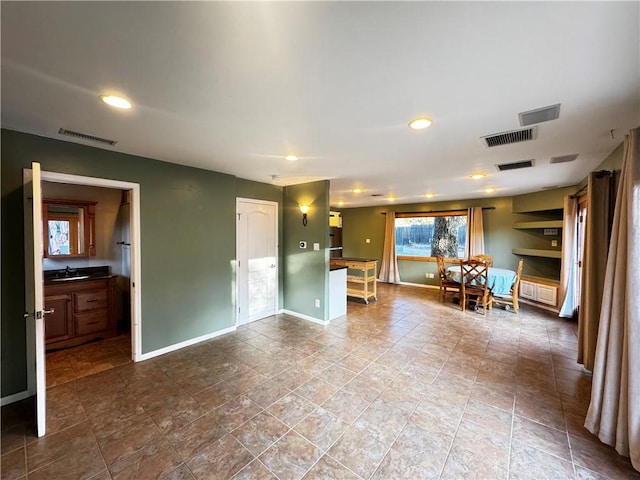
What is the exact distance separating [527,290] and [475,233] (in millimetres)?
1704

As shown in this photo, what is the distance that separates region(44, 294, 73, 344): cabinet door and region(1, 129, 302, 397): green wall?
1.12 metres

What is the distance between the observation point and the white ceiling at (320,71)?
1069 mm

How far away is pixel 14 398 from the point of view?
234cm

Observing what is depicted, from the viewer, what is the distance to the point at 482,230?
6586 mm

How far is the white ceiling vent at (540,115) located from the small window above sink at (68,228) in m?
5.50

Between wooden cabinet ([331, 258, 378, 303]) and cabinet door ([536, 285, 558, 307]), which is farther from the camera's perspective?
wooden cabinet ([331, 258, 378, 303])

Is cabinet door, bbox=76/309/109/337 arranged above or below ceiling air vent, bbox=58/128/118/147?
below

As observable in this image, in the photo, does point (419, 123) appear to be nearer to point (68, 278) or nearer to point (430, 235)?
point (68, 278)

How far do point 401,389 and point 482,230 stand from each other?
18.2ft

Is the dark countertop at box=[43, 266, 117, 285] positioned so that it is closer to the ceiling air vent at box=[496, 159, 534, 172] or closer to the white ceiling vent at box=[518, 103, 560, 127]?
the white ceiling vent at box=[518, 103, 560, 127]

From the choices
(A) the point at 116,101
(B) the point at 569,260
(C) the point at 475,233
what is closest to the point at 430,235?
(C) the point at 475,233

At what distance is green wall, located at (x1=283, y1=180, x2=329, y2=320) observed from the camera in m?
4.34

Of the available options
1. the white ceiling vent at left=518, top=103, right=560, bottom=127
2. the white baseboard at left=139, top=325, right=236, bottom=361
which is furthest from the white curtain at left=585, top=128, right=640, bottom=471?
the white baseboard at left=139, top=325, right=236, bottom=361

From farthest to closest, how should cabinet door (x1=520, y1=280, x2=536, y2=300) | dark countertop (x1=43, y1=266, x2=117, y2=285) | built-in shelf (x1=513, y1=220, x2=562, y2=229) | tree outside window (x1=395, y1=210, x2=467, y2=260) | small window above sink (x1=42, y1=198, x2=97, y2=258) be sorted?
tree outside window (x1=395, y1=210, x2=467, y2=260) → cabinet door (x1=520, y1=280, x2=536, y2=300) → built-in shelf (x1=513, y1=220, x2=562, y2=229) → small window above sink (x1=42, y1=198, x2=97, y2=258) → dark countertop (x1=43, y1=266, x2=117, y2=285)
